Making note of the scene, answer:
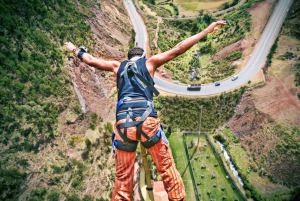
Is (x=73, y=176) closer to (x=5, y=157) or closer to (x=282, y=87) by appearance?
(x=5, y=157)

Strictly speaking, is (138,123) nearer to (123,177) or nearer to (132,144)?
(132,144)

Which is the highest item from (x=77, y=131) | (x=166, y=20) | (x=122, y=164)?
(x=166, y=20)

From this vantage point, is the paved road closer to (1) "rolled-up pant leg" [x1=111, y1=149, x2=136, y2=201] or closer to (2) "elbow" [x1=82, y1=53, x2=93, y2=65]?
(2) "elbow" [x1=82, y1=53, x2=93, y2=65]

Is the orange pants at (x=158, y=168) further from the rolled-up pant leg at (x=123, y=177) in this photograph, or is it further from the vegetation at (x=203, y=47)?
the vegetation at (x=203, y=47)

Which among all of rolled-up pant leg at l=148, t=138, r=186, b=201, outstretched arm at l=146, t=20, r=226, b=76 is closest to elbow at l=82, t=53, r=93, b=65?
outstretched arm at l=146, t=20, r=226, b=76

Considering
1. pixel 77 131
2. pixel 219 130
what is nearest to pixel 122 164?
pixel 77 131

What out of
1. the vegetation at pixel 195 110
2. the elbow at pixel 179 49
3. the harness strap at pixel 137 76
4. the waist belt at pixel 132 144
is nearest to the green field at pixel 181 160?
the vegetation at pixel 195 110
